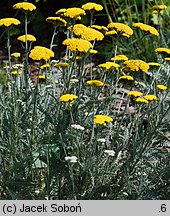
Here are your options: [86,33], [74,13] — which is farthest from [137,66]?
[74,13]

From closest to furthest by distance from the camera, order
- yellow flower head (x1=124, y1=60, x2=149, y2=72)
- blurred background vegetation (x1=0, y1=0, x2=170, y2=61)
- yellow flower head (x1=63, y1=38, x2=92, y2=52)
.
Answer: yellow flower head (x1=63, y1=38, x2=92, y2=52) < yellow flower head (x1=124, y1=60, x2=149, y2=72) < blurred background vegetation (x1=0, y1=0, x2=170, y2=61)

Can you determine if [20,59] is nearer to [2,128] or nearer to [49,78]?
Result: [49,78]

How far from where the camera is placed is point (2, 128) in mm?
2631

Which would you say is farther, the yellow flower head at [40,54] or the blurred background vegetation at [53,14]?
the blurred background vegetation at [53,14]

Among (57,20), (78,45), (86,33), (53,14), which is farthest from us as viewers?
(53,14)

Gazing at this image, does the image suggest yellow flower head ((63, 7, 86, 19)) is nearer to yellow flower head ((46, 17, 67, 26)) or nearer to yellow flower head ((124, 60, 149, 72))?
yellow flower head ((46, 17, 67, 26))

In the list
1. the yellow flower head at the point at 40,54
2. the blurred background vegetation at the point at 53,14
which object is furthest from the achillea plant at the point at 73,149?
the blurred background vegetation at the point at 53,14

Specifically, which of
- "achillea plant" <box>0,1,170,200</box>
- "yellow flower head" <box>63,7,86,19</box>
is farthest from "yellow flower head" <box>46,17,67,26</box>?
"yellow flower head" <box>63,7,86,19</box>

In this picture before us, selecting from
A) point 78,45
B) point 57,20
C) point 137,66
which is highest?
point 57,20

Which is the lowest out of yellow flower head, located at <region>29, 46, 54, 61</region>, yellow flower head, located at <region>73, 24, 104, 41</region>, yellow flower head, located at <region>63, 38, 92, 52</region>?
yellow flower head, located at <region>29, 46, 54, 61</region>

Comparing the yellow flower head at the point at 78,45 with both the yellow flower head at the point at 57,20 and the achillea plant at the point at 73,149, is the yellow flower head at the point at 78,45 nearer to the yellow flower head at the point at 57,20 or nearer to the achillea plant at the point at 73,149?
the achillea plant at the point at 73,149

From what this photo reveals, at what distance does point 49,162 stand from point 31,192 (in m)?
0.17

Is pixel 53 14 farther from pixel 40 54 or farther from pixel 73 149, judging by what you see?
pixel 73 149

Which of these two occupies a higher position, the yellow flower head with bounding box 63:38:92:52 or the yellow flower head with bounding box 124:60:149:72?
the yellow flower head with bounding box 63:38:92:52
